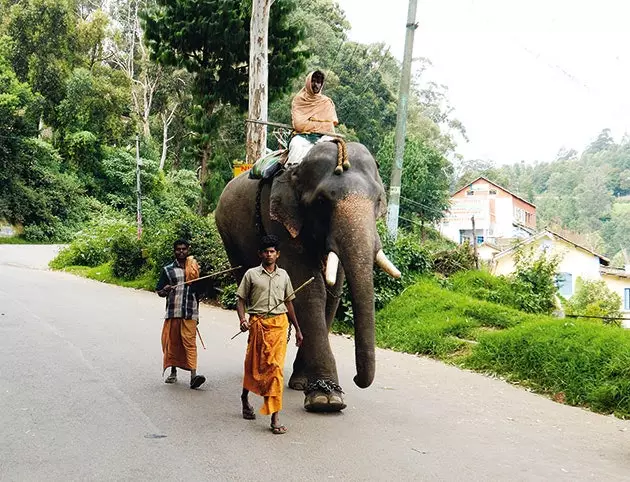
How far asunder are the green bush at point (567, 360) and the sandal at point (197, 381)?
3969mm

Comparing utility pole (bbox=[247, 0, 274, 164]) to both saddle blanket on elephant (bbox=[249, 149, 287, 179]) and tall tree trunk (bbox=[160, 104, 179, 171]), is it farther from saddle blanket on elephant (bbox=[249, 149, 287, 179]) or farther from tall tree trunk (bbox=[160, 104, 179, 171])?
tall tree trunk (bbox=[160, 104, 179, 171])

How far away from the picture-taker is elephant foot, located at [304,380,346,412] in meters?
6.89

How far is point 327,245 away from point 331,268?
33cm

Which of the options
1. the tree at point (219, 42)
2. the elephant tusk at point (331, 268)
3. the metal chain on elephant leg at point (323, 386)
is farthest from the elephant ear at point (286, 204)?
the tree at point (219, 42)

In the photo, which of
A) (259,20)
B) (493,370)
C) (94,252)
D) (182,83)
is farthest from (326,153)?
(182,83)

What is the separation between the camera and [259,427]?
20.9ft

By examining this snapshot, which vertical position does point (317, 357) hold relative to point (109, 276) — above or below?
below

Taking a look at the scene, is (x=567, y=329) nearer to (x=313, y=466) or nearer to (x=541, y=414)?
(x=541, y=414)

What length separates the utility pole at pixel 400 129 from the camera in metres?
16.2

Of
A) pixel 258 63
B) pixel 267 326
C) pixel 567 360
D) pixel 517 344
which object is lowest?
pixel 567 360

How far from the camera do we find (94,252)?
27.0 meters

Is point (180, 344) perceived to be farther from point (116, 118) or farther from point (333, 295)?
point (116, 118)

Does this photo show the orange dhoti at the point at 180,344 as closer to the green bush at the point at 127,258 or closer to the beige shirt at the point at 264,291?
the beige shirt at the point at 264,291

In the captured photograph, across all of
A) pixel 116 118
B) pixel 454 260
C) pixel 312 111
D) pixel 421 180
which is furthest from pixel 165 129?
pixel 312 111
